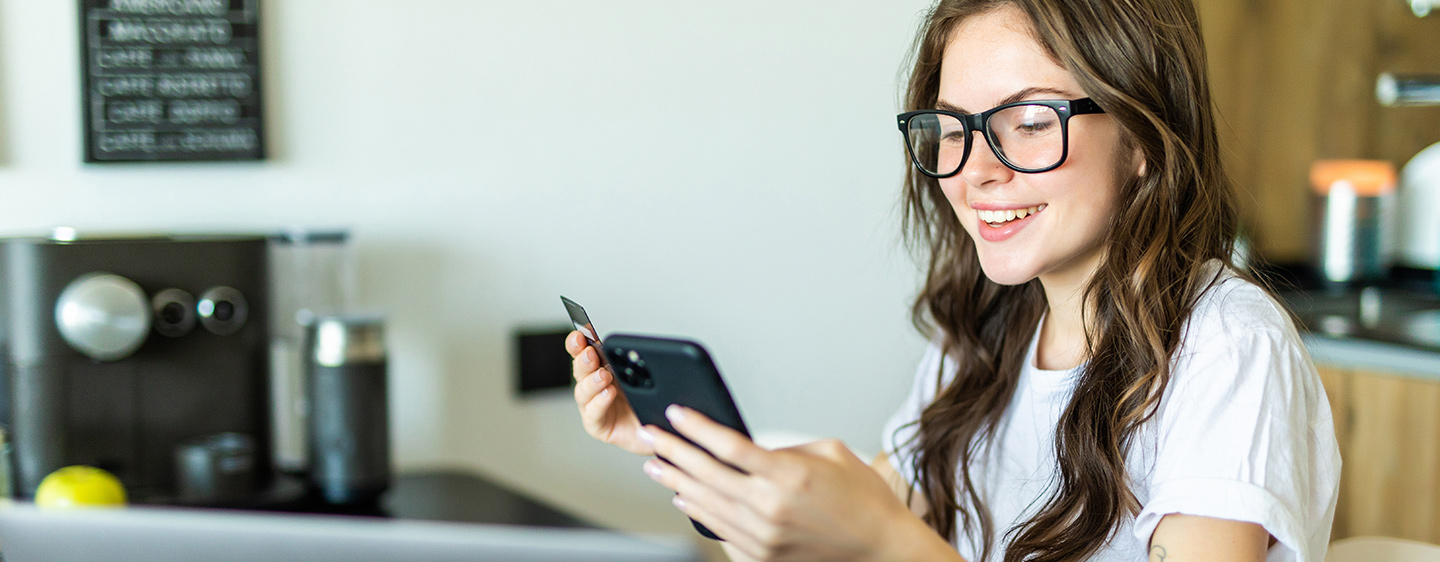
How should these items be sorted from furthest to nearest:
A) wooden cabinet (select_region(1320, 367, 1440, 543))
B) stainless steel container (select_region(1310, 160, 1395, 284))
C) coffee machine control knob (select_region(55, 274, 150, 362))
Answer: stainless steel container (select_region(1310, 160, 1395, 284)) < wooden cabinet (select_region(1320, 367, 1440, 543)) < coffee machine control knob (select_region(55, 274, 150, 362))

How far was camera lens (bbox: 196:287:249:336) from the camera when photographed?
1.29m

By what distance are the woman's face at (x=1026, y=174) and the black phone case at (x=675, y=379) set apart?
39 centimetres

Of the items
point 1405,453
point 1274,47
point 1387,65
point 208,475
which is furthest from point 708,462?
point 1387,65

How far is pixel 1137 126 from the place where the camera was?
99 cm

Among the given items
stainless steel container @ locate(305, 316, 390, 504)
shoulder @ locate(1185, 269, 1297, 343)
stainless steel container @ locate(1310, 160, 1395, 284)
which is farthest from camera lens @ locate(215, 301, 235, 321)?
stainless steel container @ locate(1310, 160, 1395, 284)

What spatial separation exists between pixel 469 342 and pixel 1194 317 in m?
0.98

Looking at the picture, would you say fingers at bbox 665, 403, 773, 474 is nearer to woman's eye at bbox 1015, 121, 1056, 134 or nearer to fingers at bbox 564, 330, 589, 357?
fingers at bbox 564, 330, 589, 357

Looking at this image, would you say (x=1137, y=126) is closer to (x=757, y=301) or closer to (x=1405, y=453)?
(x=757, y=301)

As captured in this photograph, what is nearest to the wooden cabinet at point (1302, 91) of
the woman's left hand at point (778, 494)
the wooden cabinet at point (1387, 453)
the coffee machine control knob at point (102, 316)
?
the wooden cabinet at point (1387, 453)

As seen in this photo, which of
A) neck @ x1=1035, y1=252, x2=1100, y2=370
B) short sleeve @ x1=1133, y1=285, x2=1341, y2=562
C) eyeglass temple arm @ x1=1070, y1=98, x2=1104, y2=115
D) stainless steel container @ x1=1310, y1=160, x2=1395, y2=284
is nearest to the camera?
short sleeve @ x1=1133, y1=285, x2=1341, y2=562

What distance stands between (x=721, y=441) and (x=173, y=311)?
0.83 metres

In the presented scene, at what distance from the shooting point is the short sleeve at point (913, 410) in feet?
4.31

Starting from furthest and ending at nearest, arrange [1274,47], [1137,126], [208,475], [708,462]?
[1274,47] → [208,475] → [1137,126] → [708,462]

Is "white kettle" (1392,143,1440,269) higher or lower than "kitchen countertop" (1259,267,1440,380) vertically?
higher
